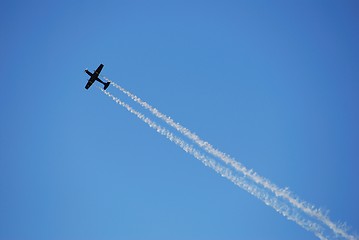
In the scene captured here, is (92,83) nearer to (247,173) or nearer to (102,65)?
(102,65)

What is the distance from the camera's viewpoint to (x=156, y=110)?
55.9 metres

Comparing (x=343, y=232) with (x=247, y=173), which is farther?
(x=247, y=173)

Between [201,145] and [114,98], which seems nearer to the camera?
[201,145]

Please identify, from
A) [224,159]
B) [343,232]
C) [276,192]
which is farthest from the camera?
[224,159]

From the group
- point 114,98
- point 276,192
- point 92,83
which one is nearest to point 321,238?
point 276,192

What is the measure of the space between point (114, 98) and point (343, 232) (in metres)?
40.8

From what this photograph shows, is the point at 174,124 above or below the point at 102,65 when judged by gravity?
below

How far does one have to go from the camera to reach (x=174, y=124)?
53531 millimetres

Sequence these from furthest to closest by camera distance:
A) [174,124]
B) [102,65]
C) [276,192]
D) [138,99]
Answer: [102,65], [138,99], [174,124], [276,192]

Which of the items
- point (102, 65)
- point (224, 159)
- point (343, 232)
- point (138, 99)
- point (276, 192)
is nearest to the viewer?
point (343, 232)

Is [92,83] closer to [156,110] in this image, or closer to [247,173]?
[156,110]

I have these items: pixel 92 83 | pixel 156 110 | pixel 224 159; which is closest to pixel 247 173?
pixel 224 159

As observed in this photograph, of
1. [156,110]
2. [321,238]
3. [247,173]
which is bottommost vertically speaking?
[321,238]

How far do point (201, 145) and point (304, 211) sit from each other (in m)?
16.2
